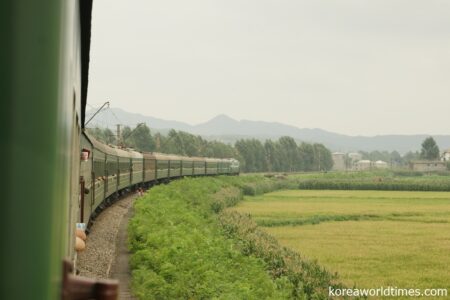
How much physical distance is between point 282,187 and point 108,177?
50315 mm

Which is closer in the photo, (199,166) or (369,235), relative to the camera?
(369,235)

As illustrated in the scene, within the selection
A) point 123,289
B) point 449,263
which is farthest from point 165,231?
point 449,263

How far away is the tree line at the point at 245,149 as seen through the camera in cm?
10381

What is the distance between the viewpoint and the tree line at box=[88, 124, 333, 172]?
10381 cm

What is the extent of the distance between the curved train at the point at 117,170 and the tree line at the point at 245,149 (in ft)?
162

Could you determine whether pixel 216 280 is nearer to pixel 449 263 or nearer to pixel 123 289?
pixel 123 289

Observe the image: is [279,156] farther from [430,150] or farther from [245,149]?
[430,150]

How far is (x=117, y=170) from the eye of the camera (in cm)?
2111

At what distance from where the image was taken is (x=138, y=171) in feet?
92.4

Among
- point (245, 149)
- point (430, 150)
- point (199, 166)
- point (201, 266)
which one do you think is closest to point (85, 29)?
point (201, 266)

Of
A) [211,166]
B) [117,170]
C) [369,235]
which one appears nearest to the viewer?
[117,170]

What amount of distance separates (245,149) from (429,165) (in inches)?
2052

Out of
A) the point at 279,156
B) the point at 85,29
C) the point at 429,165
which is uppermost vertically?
the point at 279,156

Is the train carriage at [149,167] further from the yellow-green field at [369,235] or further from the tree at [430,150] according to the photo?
the tree at [430,150]
